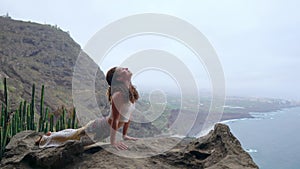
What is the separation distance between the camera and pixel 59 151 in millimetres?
3434

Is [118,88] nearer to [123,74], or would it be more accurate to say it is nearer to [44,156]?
[123,74]

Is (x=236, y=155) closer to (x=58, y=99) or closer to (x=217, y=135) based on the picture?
(x=217, y=135)

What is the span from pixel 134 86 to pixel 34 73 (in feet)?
94.7

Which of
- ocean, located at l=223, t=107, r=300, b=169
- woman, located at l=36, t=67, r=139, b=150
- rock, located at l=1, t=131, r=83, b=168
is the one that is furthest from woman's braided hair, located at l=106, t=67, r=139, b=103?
ocean, located at l=223, t=107, r=300, b=169

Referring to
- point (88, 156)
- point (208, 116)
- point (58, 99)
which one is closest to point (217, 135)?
point (208, 116)

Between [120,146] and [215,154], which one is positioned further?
[120,146]

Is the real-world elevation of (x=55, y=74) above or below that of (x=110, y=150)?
above

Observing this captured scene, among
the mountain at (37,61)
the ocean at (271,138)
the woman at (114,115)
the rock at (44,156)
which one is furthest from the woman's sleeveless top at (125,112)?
the mountain at (37,61)

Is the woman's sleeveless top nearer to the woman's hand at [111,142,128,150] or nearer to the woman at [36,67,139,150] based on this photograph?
the woman at [36,67,139,150]

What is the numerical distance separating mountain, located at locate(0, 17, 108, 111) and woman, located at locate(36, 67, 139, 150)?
16376mm

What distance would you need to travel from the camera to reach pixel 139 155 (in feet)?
11.5

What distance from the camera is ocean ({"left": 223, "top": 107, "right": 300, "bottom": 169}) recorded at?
6416 mm

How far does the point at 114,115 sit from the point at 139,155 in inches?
22.8

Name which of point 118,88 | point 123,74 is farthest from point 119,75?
point 118,88
